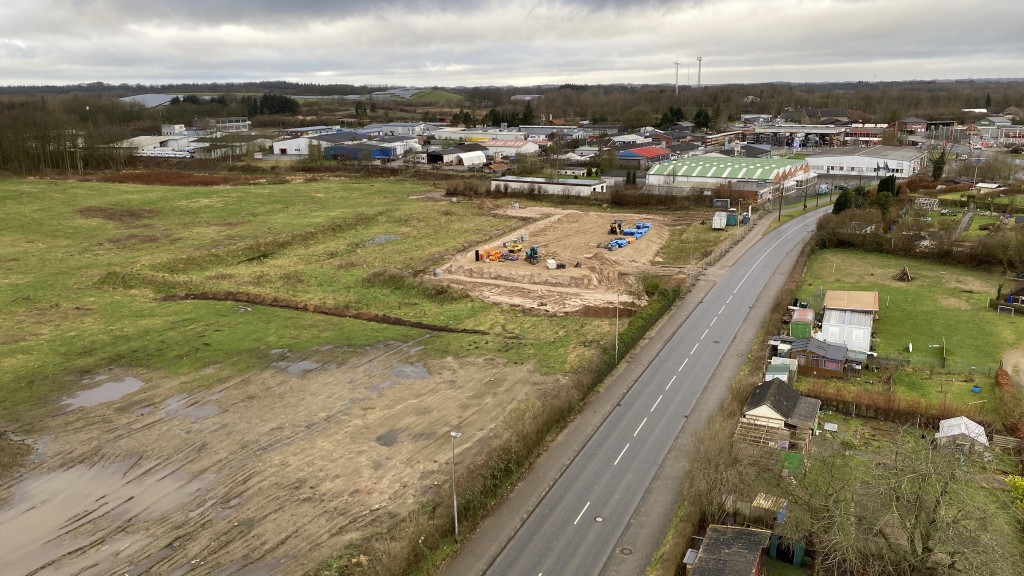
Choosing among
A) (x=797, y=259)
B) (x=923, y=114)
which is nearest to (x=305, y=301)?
(x=797, y=259)

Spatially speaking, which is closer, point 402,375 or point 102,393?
point 102,393

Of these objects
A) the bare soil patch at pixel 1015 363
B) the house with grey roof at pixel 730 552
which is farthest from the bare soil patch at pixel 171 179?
the bare soil patch at pixel 1015 363

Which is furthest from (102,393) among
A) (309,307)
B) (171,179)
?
(171,179)

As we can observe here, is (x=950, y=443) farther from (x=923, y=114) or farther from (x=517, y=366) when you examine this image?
(x=923, y=114)

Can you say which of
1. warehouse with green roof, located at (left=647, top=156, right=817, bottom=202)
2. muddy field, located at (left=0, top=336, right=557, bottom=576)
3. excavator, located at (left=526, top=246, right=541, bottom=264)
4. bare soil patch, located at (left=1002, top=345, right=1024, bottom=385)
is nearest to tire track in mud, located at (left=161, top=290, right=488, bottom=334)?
muddy field, located at (left=0, top=336, right=557, bottom=576)

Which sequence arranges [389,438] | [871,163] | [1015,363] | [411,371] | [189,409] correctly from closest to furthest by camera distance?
1. [389,438]
2. [189,409]
3. [1015,363]
4. [411,371]
5. [871,163]

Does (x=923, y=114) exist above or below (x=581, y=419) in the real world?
above

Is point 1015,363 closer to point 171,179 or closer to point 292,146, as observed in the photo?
point 171,179
